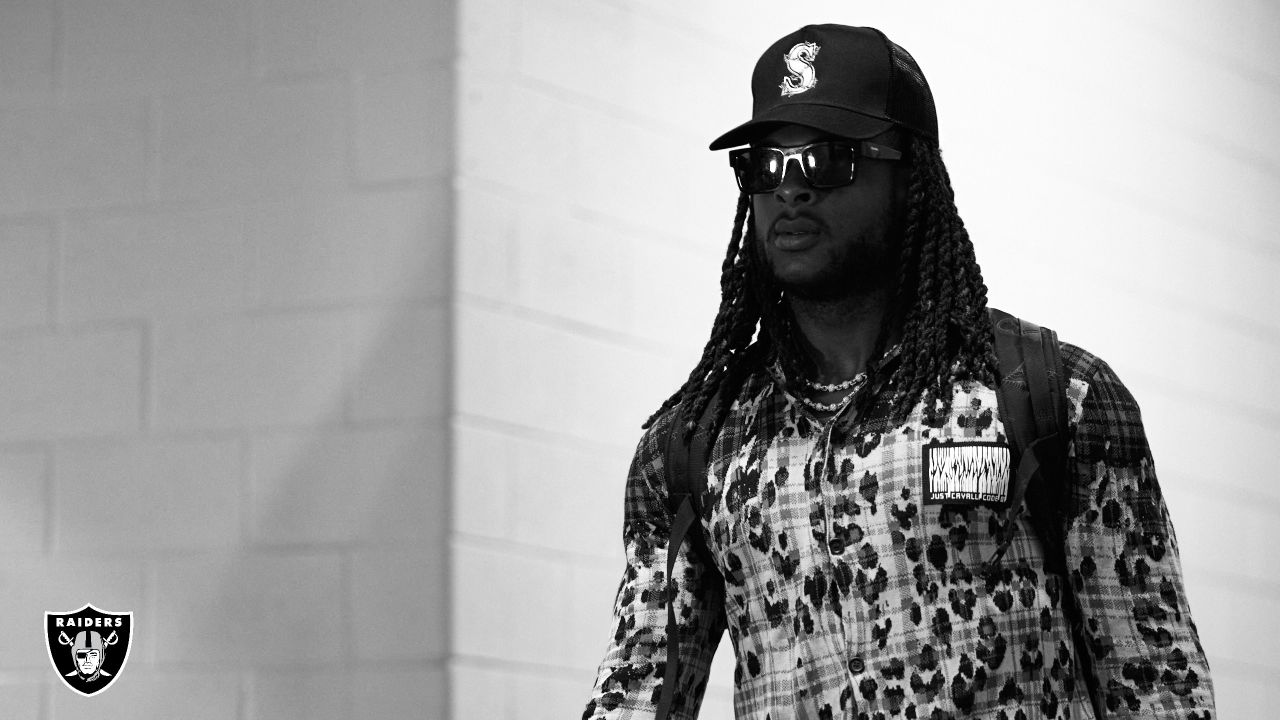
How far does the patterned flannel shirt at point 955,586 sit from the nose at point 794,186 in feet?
0.69

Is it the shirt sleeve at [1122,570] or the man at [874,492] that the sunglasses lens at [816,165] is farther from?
the shirt sleeve at [1122,570]

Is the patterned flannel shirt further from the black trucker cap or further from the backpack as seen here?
the black trucker cap

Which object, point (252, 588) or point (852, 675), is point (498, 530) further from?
point (852, 675)

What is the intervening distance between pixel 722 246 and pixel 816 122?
145cm

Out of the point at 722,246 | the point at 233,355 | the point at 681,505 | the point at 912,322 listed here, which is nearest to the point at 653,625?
the point at 681,505

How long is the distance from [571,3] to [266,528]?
36.6 inches

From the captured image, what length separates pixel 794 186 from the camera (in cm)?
195

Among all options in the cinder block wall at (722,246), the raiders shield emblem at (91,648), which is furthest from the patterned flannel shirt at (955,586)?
the raiders shield emblem at (91,648)

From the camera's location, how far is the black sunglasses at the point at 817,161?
194 centimetres

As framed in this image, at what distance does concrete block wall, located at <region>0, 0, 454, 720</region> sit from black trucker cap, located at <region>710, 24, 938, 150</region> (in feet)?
3.27

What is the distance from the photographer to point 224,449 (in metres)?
2.97

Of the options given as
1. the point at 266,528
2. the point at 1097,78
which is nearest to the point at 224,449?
the point at 266,528

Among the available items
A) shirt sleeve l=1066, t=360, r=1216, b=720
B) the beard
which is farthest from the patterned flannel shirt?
the beard

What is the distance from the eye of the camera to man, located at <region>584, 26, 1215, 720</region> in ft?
6.02
